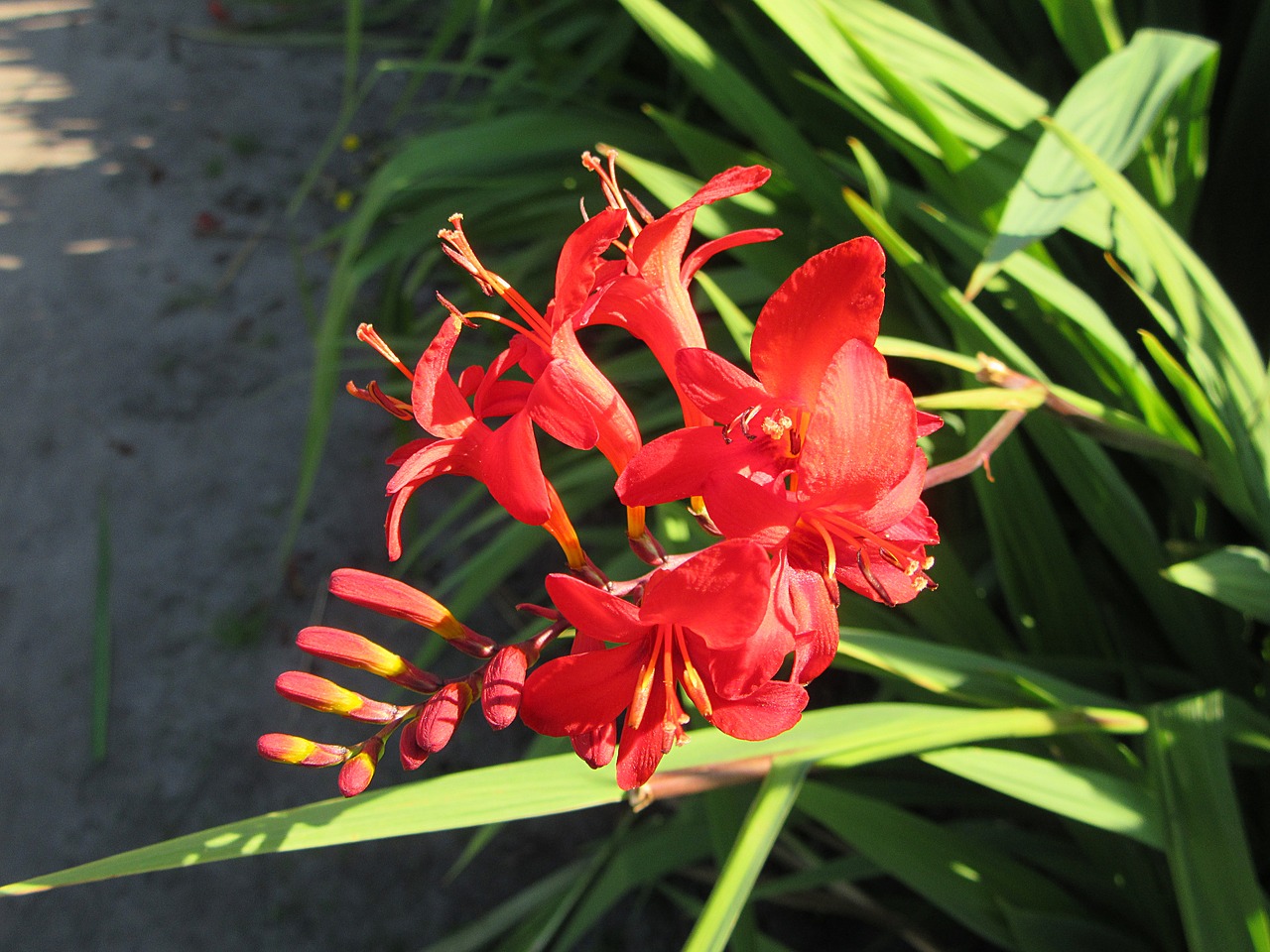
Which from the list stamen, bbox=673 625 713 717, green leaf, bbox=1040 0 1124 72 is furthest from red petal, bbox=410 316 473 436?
green leaf, bbox=1040 0 1124 72

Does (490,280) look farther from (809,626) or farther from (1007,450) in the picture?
(1007,450)

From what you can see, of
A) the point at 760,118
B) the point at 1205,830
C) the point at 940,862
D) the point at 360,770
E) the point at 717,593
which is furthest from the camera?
the point at 760,118

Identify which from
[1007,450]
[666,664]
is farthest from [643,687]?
[1007,450]

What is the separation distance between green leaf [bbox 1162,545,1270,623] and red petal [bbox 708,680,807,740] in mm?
586

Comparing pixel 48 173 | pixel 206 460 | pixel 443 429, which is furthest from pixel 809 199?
pixel 48 173

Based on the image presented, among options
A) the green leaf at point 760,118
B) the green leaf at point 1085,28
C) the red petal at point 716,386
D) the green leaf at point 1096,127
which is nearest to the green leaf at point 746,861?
the red petal at point 716,386

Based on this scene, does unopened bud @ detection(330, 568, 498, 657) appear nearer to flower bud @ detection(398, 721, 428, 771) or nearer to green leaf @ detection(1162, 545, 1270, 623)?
flower bud @ detection(398, 721, 428, 771)

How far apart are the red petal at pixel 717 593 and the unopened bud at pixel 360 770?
246mm

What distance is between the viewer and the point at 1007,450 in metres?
1.22

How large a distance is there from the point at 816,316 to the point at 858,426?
0.09 meters

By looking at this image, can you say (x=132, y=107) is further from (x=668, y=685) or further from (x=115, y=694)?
(x=668, y=685)

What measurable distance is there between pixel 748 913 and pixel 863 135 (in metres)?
1.28

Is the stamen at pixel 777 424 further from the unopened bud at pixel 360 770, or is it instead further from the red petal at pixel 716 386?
the unopened bud at pixel 360 770

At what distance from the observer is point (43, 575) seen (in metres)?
2.36
